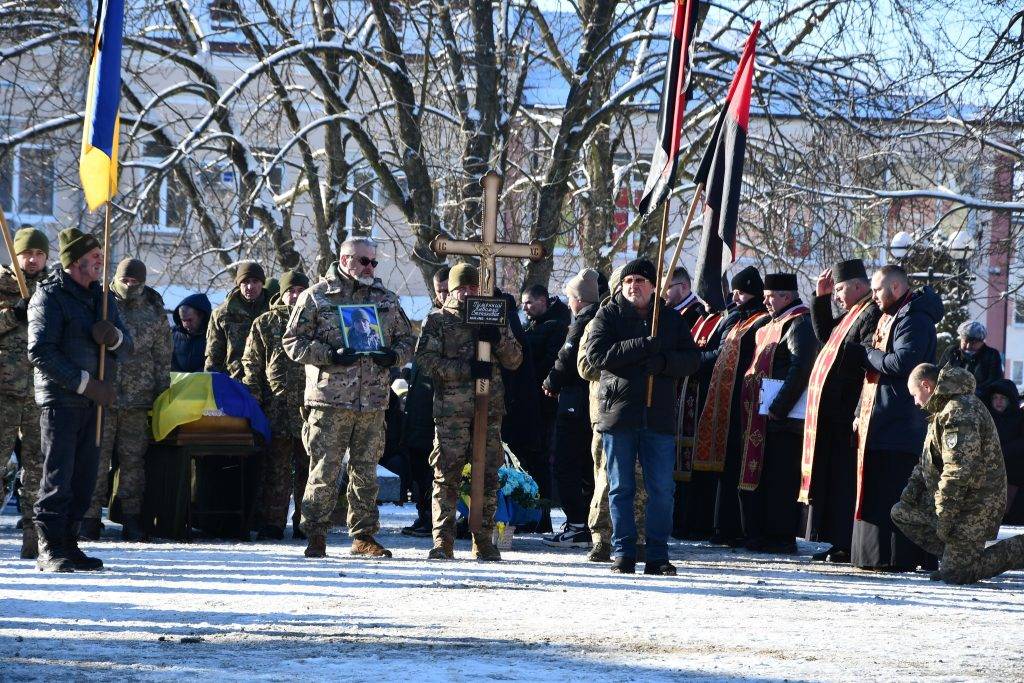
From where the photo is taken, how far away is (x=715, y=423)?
1203 centimetres

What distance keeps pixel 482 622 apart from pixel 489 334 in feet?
10.4

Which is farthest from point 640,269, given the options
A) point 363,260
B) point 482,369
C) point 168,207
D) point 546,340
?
point 168,207

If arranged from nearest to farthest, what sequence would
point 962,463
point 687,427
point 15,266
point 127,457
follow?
point 15,266, point 962,463, point 127,457, point 687,427

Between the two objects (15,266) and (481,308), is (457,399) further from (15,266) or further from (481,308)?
(15,266)

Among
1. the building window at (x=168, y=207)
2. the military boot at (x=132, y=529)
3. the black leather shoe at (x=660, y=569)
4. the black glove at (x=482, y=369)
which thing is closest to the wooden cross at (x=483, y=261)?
the black glove at (x=482, y=369)

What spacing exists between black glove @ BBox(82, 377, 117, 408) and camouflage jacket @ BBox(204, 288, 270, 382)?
2991 millimetres

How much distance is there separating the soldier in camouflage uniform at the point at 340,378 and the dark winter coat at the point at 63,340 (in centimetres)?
129

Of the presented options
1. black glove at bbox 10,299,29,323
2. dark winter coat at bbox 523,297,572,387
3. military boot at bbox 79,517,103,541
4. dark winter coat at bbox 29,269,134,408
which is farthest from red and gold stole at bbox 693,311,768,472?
black glove at bbox 10,299,29,323

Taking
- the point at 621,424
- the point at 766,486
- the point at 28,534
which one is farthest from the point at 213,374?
the point at 766,486

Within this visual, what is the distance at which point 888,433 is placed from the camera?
10391 millimetres

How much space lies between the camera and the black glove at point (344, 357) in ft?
32.8

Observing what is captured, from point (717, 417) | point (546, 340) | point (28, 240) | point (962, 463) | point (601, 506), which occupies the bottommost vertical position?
point (601, 506)

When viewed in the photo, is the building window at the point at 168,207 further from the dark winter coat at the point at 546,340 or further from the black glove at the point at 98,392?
the black glove at the point at 98,392

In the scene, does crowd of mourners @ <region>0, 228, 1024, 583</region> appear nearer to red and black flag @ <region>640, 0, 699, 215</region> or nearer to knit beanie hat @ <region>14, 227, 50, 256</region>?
knit beanie hat @ <region>14, 227, 50, 256</region>
